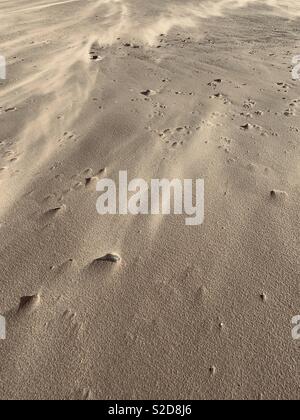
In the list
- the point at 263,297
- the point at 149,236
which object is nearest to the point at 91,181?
the point at 149,236

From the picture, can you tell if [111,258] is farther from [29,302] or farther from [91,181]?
[91,181]

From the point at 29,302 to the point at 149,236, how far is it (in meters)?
0.64

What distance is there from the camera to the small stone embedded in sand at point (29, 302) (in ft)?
5.46

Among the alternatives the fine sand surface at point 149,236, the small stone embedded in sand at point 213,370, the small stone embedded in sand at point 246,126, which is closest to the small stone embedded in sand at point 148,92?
the fine sand surface at point 149,236

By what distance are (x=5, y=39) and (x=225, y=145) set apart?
3325 millimetres

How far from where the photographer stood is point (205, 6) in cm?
628

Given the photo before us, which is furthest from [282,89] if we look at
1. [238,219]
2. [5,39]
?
[5,39]

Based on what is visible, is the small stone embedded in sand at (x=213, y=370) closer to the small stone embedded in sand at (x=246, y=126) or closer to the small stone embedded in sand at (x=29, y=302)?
the small stone embedded in sand at (x=29, y=302)

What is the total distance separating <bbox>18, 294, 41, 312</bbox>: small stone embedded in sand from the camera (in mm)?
1663

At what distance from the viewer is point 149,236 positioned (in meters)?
1.99

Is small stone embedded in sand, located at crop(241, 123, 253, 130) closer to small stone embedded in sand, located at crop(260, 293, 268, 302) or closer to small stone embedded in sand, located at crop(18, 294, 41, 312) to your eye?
small stone embedded in sand, located at crop(260, 293, 268, 302)

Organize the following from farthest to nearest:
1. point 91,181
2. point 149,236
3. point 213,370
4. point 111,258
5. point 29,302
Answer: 1. point 91,181
2. point 149,236
3. point 111,258
4. point 29,302
5. point 213,370

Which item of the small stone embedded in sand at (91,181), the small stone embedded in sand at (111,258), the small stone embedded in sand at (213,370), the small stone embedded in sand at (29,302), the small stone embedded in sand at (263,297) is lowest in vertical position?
the small stone embedded in sand at (213,370)
